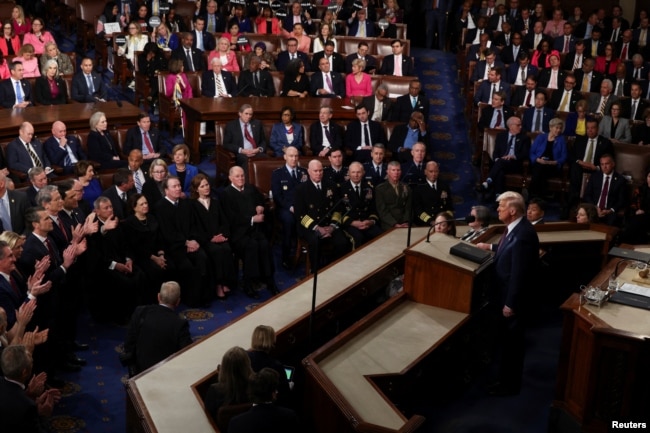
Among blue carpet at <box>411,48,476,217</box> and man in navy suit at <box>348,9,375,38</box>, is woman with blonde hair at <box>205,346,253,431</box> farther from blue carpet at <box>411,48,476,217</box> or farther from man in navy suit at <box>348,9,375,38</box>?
man in navy suit at <box>348,9,375,38</box>

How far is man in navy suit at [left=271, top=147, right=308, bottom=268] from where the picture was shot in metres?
8.04

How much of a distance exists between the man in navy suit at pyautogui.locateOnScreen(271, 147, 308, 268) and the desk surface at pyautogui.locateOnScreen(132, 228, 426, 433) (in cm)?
136

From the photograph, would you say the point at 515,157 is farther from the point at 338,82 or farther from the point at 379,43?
the point at 379,43

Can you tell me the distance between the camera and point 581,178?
9.19 meters

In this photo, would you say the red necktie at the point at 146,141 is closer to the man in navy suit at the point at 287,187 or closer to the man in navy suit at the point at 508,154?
the man in navy suit at the point at 287,187

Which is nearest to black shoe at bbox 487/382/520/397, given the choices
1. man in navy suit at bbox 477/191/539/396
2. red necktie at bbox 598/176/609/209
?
man in navy suit at bbox 477/191/539/396

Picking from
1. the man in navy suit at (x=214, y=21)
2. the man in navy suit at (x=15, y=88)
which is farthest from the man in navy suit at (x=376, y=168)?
the man in navy suit at (x=214, y=21)

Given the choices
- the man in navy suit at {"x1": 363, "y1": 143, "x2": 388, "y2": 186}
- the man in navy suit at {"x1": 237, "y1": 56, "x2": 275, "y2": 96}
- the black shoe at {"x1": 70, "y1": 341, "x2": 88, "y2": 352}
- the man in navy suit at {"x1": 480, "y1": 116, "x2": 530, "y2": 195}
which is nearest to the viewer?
the black shoe at {"x1": 70, "y1": 341, "x2": 88, "y2": 352}

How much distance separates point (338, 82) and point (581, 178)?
3409 millimetres

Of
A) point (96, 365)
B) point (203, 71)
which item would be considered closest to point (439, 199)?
point (96, 365)

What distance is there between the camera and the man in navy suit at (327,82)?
11.1 metres

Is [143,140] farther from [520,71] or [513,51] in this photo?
[513,51]

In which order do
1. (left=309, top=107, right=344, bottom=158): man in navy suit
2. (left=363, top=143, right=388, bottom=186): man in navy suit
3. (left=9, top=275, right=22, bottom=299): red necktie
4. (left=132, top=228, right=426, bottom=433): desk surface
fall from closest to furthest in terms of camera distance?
1. (left=132, top=228, right=426, bottom=433): desk surface
2. (left=9, top=275, right=22, bottom=299): red necktie
3. (left=363, top=143, right=388, bottom=186): man in navy suit
4. (left=309, top=107, right=344, bottom=158): man in navy suit

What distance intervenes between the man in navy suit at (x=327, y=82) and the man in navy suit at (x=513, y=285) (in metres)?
5.72
